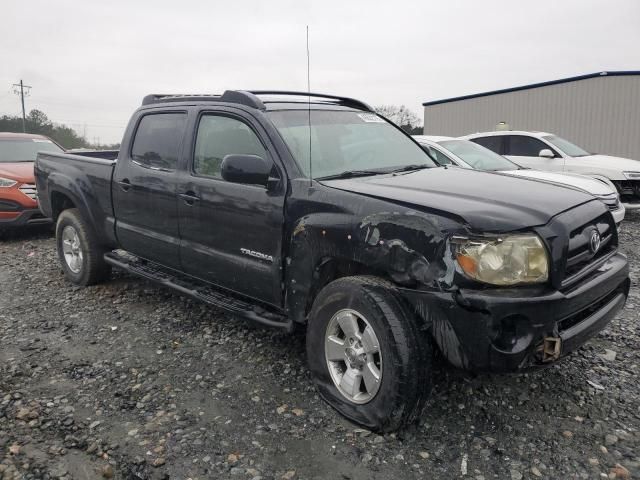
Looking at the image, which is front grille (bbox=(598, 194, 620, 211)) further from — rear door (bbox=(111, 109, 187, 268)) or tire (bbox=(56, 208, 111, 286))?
tire (bbox=(56, 208, 111, 286))

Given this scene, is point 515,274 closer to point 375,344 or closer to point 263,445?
point 375,344

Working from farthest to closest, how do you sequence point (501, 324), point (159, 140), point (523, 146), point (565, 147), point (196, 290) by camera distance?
1. point (523, 146)
2. point (565, 147)
3. point (159, 140)
4. point (196, 290)
5. point (501, 324)

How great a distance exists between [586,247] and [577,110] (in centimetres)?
1952

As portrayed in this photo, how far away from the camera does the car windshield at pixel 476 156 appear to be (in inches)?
302

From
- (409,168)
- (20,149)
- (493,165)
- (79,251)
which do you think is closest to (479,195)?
(409,168)

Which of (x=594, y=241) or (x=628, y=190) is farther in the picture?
(x=628, y=190)

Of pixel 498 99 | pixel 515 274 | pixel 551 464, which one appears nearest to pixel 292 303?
pixel 515 274

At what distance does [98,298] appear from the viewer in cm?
523

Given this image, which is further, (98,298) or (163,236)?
(98,298)

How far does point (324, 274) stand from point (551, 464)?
151 cm

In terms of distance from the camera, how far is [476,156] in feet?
25.9

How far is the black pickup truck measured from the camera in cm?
249

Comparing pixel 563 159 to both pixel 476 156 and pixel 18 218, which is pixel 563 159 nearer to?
pixel 476 156

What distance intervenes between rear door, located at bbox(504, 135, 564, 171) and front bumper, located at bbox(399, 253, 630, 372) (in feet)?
24.9
